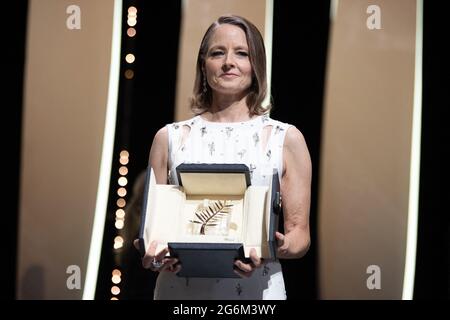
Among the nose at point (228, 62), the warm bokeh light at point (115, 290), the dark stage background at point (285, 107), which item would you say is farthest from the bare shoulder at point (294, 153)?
the warm bokeh light at point (115, 290)

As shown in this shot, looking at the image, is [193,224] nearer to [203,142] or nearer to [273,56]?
[203,142]

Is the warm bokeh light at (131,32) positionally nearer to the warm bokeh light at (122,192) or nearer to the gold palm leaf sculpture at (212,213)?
the warm bokeh light at (122,192)

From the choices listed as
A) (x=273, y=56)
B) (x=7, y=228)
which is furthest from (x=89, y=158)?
(x=273, y=56)

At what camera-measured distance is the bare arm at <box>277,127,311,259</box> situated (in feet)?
6.72

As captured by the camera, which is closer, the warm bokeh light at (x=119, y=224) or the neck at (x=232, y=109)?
the neck at (x=232, y=109)

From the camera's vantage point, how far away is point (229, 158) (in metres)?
2.12

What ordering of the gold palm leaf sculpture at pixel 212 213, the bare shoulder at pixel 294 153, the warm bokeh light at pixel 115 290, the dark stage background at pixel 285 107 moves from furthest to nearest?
1. the warm bokeh light at pixel 115 290
2. the dark stage background at pixel 285 107
3. the bare shoulder at pixel 294 153
4. the gold palm leaf sculpture at pixel 212 213

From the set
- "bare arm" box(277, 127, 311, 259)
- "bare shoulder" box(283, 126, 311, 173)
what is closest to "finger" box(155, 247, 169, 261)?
"bare arm" box(277, 127, 311, 259)

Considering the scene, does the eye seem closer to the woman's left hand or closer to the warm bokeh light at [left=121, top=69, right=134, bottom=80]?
the woman's left hand

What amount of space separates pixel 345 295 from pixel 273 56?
0.84m

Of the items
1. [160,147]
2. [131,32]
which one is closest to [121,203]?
[131,32]

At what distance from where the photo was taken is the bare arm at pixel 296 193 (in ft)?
6.72

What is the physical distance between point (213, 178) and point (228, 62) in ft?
1.09

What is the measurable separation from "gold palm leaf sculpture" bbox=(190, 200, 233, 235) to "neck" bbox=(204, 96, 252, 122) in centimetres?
27
